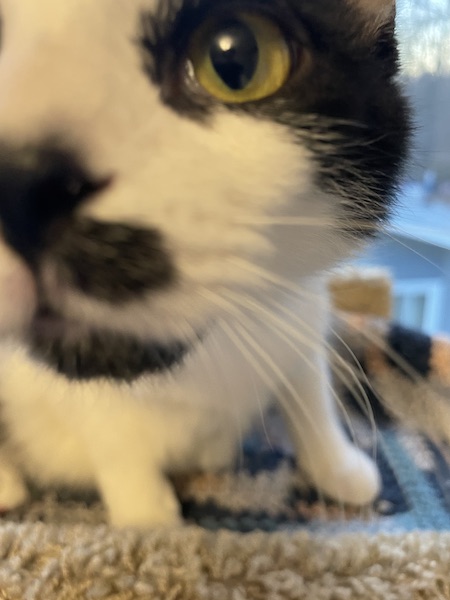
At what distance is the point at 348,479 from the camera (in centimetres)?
78

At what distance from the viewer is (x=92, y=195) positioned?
1.27ft

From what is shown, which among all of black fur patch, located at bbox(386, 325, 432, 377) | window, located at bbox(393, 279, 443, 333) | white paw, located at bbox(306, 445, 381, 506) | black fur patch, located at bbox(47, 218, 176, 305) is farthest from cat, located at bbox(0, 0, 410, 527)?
window, located at bbox(393, 279, 443, 333)

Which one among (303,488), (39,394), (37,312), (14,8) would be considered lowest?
(303,488)

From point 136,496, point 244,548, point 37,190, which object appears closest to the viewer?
point 37,190

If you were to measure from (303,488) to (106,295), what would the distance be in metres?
0.48

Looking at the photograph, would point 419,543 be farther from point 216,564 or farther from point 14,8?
point 14,8

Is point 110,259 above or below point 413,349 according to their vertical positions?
above

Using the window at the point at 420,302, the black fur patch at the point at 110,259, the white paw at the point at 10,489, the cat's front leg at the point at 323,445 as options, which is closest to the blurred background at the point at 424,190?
the window at the point at 420,302

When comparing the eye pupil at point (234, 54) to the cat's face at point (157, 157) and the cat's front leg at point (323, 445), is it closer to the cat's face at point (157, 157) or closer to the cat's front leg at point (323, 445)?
the cat's face at point (157, 157)

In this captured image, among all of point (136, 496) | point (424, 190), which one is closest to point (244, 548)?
point (136, 496)

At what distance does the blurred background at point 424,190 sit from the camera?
26.6 inches

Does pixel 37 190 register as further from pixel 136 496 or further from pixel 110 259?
pixel 136 496

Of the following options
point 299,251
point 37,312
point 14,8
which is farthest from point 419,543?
point 14,8

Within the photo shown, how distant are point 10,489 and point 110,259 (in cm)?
50
